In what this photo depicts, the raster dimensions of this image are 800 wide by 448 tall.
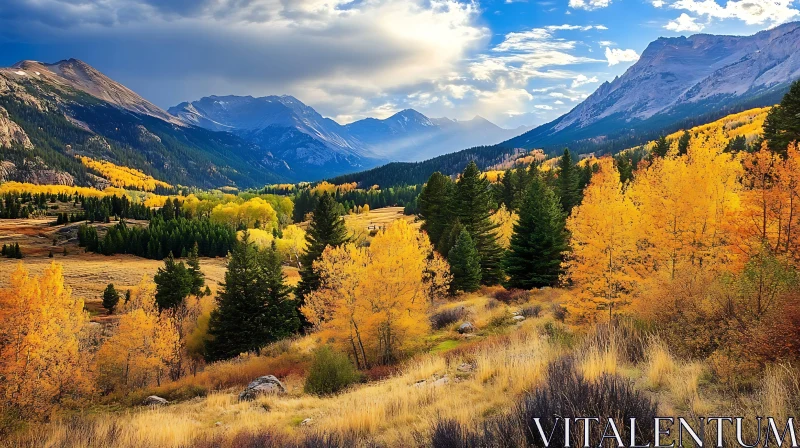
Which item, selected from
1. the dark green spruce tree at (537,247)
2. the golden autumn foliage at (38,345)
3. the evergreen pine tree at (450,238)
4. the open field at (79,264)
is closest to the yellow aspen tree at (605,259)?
the dark green spruce tree at (537,247)

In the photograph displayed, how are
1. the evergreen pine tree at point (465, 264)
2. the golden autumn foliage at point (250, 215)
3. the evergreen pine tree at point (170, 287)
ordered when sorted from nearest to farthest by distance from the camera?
the evergreen pine tree at point (465, 264)
the evergreen pine tree at point (170, 287)
the golden autumn foliage at point (250, 215)

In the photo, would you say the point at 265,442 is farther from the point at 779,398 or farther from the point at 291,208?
the point at 291,208

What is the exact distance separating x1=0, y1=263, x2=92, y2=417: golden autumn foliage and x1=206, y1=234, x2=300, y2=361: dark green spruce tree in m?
11.1

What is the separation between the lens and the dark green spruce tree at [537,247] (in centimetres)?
3538

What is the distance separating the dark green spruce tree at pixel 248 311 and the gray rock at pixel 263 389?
21.6 metres

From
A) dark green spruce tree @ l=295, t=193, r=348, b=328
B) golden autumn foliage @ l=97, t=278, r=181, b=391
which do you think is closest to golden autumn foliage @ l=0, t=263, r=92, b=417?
golden autumn foliage @ l=97, t=278, r=181, b=391

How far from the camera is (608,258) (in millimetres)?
18719

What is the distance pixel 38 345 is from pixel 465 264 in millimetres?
35147

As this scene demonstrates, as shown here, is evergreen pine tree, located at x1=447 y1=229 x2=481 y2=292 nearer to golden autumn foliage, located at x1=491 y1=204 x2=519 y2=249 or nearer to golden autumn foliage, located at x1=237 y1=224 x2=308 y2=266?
golden autumn foliage, located at x1=491 y1=204 x2=519 y2=249

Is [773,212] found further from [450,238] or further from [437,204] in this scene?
[437,204]

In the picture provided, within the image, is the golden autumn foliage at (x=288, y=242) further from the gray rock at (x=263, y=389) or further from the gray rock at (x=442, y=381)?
the gray rock at (x=442, y=381)

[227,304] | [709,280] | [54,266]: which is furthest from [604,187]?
[54,266]

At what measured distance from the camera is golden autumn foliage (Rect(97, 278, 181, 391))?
1542 inches

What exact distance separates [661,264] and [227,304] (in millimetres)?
37362
